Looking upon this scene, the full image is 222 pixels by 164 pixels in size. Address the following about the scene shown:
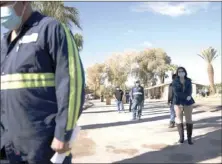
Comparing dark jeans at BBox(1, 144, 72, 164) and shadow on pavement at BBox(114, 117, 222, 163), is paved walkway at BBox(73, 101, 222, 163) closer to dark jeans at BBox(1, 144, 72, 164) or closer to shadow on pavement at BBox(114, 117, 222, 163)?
shadow on pavement at BBox(114, 117, 222, 163)

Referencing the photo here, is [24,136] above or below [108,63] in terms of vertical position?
below

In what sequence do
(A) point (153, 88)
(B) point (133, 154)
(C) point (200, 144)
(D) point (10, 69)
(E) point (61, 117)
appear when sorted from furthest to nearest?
(A) point (153, 88)
(C) point (200, 144)
(B) point (133, 154)
(D) point (10, 69)
(E) point (61, 117)

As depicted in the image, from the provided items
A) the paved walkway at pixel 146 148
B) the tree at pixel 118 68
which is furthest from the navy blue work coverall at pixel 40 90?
the tree at pixel 118 68

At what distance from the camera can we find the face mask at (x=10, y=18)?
7.80 feet

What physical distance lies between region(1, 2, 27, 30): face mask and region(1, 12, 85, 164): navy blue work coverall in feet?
0.45

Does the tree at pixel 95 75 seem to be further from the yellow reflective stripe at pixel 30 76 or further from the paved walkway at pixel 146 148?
the yellow reflective stripe at pixel 30 76

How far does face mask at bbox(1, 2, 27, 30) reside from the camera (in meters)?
2.38

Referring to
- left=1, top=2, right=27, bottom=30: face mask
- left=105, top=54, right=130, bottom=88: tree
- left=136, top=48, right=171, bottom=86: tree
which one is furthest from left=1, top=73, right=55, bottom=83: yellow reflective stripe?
left=136, top=48, right=171, bottom=86: tree

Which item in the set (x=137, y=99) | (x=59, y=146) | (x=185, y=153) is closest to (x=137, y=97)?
(x=137, y=99)

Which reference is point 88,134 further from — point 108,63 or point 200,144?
point 108,63

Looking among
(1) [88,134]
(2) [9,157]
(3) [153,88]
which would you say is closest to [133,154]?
(1) [88,134]

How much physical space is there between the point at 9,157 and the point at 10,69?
567mm

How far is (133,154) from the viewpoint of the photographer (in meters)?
7.02

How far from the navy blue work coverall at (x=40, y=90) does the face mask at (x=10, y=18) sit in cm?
14
